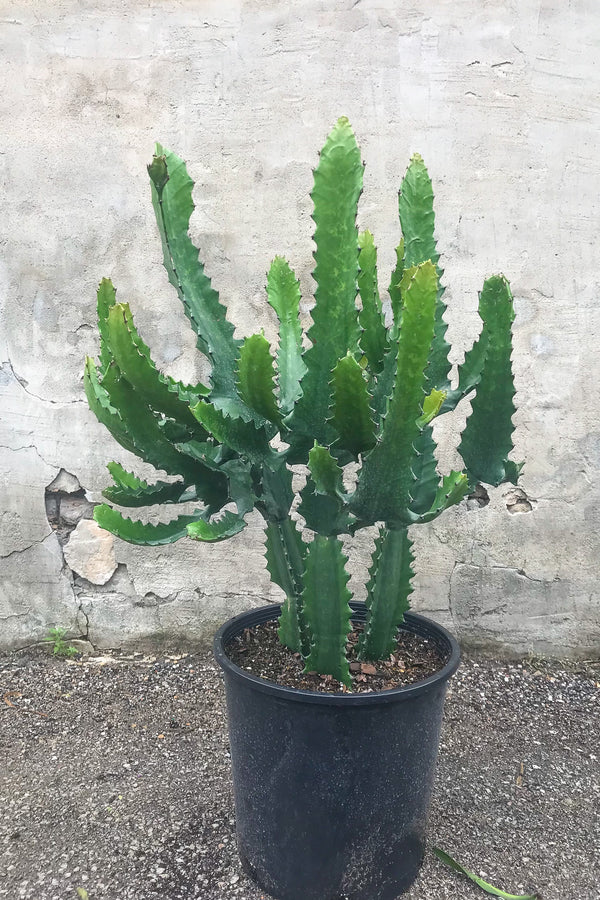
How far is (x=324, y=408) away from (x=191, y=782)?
3.67 feet

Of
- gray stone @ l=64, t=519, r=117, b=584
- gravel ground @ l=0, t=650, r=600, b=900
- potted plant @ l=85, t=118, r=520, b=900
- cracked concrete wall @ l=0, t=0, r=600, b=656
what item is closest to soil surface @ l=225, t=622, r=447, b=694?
potted plant @ l=85, t=118, r=520, b=900

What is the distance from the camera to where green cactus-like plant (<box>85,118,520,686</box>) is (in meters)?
1.14

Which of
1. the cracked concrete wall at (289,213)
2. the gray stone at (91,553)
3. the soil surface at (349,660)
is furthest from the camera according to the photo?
the gray stone at (91,553)

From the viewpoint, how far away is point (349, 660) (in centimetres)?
148

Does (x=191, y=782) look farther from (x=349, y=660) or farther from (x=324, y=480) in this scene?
(x=324, y=480)

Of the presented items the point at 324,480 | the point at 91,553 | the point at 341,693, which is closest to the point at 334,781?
the point at 341,693

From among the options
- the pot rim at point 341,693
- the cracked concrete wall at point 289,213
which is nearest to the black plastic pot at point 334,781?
the pot rim at point 341,693

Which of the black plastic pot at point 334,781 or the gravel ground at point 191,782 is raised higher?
the black plastic pot at point 334,781

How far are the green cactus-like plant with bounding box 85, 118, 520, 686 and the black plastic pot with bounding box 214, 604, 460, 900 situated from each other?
0.13m

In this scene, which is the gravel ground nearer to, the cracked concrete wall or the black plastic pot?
the black plastic pot

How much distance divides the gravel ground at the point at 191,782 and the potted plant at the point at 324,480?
21 cm

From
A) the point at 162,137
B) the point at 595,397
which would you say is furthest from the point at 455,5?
the point at 595,397

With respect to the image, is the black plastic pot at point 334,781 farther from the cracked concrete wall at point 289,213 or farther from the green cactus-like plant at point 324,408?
the cracked concrete wall at point 289,213

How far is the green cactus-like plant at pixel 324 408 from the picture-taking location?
1142 mm
